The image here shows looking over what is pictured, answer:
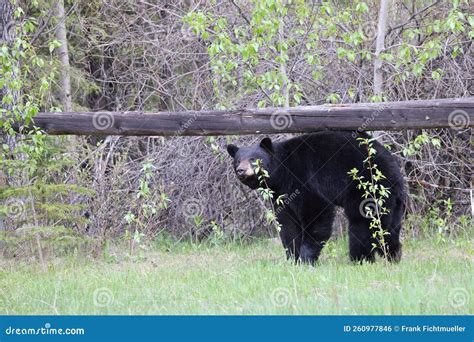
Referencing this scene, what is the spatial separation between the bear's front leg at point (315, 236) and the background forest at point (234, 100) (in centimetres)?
134

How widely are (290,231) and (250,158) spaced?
992 millimetres

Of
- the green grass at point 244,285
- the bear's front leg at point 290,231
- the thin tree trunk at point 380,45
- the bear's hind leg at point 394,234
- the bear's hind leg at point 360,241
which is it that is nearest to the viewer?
the green grass at point 244,285

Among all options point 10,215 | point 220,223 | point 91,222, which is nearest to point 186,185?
point 220,223

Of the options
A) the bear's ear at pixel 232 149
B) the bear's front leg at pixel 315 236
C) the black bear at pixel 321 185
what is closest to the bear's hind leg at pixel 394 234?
the black bear at pixel 321 185

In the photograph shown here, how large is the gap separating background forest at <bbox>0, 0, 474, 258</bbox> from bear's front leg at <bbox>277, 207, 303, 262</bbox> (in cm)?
111

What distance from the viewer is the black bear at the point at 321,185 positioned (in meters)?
8.30

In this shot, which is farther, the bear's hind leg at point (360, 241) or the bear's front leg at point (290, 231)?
the bear's front leg at point (290, 231)

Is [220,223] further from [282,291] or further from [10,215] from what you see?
[282,291]

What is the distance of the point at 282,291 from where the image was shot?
6367mm

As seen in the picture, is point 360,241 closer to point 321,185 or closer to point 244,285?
point 321,185

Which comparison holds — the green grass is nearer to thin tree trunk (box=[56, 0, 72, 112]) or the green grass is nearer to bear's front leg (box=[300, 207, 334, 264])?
bear's front leg (box=[300, 207, 334, 264])

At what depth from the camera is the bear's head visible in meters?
8.59

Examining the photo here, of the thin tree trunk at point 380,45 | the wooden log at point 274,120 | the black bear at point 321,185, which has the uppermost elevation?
the thin tree trunk at point 380,45

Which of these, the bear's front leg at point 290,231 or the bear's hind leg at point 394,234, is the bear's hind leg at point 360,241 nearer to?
the bear's hind leg at point 394,234
